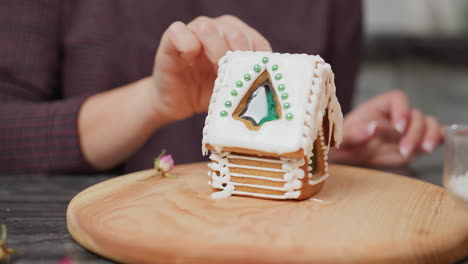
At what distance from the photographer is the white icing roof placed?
94 cm

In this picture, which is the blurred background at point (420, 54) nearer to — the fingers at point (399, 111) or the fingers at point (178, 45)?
the fingers at point (399, 111)

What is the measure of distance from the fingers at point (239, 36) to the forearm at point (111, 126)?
1.14 ft

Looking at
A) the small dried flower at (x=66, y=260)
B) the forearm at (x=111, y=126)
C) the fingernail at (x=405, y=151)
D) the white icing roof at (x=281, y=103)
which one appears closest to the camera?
the small dried flower at (x=66, y=260)

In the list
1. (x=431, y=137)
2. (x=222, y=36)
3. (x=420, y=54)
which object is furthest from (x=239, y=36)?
(x=420, y=54)

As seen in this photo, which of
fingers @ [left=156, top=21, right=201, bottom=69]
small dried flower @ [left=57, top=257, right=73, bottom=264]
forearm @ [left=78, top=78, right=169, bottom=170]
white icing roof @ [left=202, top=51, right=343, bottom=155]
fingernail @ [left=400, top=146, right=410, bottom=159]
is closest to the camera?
small dried flower @ [left=57, top=257, right=73, bottom=264]

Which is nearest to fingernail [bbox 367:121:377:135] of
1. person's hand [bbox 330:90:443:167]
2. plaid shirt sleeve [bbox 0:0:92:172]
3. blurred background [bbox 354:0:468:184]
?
person's hand [bbox 330:90:443:167]

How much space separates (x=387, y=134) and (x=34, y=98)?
3.54 feet

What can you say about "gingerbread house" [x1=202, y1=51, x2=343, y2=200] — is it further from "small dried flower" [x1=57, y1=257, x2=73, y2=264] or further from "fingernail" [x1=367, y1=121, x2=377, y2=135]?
"fingernail" [x1=367, y1=121, x2=377, y2=135]

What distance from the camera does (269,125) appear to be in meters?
0.97

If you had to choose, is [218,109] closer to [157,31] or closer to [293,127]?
[293,127]

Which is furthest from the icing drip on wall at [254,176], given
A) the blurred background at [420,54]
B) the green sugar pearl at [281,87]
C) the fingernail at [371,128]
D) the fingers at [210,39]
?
the blurred background at [420,54]

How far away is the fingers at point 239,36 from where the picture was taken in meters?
1.14

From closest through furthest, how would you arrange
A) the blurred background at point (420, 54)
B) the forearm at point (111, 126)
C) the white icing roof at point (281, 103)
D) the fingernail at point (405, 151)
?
the white icing roof at point (281, 103) < the forearm at point (111, 126) < the fingernail at point (405, 151) < the blurred background at point (420, 54)

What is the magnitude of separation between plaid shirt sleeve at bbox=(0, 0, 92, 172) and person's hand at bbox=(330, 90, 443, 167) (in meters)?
0.77
